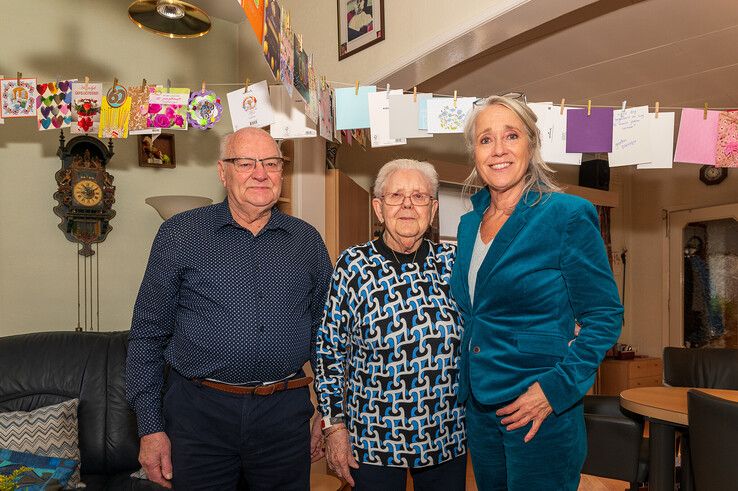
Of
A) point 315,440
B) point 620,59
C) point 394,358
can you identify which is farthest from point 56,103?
point 620,59

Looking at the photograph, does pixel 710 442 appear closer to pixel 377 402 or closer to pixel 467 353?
pixel 467 353

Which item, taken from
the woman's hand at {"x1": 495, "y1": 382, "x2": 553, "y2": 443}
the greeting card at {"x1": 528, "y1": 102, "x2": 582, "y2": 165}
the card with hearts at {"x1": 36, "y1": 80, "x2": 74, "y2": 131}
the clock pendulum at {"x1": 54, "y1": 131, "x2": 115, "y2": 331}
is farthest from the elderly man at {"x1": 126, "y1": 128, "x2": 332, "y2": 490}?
the clock pendulum at {"x1": 54, "y1": 131, "x2": 115, "y2": 331}

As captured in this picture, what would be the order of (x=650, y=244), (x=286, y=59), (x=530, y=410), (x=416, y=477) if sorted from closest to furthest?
(x=530, y=410), (x=416, y=477), (x=286, y=59), (x=650, y=244)

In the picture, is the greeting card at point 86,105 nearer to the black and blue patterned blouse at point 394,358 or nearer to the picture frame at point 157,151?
the black and blue patterned blouse at point 394,358

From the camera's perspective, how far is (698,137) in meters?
2.37

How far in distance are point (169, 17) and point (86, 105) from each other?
2.19ft

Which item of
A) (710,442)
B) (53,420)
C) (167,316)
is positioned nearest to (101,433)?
(53,420)

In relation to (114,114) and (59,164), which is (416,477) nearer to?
(114,114)

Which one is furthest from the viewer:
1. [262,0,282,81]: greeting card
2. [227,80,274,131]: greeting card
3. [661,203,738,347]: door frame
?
[661,203,738,347]: door frame

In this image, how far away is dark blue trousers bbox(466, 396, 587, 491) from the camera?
1.29 m

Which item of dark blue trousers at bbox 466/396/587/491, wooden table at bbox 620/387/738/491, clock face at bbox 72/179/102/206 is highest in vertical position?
clock face at bbox 72/179/102/206

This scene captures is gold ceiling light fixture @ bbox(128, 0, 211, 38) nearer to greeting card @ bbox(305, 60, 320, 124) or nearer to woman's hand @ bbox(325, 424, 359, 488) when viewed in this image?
greeting card @ bbox(305, 60, 320, 124)

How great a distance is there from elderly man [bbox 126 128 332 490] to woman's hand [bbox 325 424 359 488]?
0.15m

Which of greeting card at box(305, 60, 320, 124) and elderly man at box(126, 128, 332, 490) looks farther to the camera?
greeting card at box(305, 60, 320, 124)
